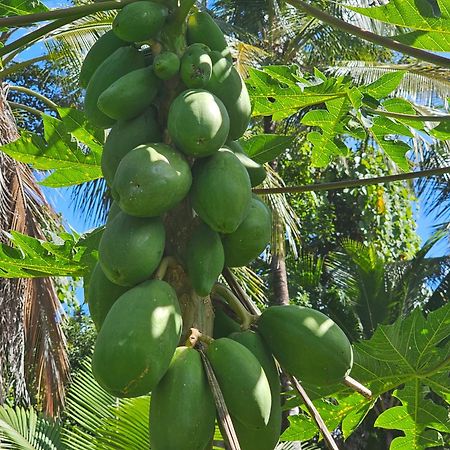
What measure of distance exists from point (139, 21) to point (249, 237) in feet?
1.15

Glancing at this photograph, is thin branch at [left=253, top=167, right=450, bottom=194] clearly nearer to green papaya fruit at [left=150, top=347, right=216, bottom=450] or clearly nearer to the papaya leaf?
the papaya leaf

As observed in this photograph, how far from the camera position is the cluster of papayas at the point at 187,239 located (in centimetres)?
92

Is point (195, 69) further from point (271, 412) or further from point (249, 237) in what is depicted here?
point (271, 412)

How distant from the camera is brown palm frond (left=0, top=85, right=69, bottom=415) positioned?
595 cm

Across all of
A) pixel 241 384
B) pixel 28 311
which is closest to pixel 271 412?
pixel 241 384

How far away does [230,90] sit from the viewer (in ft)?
3.77

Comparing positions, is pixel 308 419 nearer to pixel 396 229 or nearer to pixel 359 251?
pixel 359 251

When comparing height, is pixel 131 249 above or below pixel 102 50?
below

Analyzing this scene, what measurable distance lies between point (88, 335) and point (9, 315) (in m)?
3.52

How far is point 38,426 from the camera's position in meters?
5.57

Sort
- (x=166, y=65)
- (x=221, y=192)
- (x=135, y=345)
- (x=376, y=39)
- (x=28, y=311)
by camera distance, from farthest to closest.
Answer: (x=28, y=311) < (x=376, y=39) < (x=166, y=65) < (x=221, y=192) < (x=135, y=345)

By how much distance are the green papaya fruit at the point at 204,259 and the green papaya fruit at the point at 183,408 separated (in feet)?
0.33

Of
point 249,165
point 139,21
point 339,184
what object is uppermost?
point 139,21

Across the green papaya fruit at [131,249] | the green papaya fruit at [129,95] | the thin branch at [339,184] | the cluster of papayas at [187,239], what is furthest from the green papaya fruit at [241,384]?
the thin branch at [339,184]
